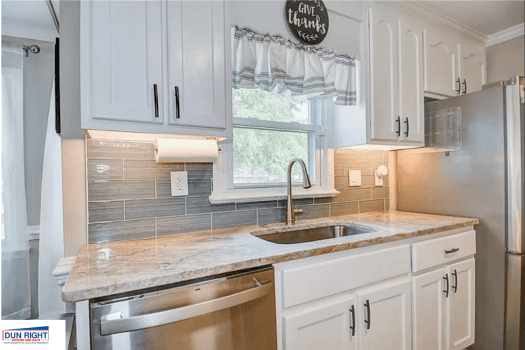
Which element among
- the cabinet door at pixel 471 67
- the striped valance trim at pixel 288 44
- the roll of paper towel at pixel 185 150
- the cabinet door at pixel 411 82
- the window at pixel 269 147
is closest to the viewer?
the roll of paper towel at pixel 185 150

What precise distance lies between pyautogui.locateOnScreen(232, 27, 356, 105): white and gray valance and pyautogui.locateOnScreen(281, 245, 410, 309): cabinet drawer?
0.93m

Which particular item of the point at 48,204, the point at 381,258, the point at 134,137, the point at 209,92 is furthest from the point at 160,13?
the point at 381,258

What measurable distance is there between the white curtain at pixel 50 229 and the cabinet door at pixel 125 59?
0.33 meters

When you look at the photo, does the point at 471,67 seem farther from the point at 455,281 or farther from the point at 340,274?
the point at 340,274

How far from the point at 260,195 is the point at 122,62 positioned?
101 centimetres

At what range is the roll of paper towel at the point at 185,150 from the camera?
4.57ft

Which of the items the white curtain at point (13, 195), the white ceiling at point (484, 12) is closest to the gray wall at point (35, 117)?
the white curtain at point (13, 195)

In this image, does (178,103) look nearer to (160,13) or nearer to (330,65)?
(160,13)

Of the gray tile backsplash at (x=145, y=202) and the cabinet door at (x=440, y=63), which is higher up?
the cabinet door at (x=440, y=63)

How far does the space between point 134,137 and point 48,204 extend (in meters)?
0.46

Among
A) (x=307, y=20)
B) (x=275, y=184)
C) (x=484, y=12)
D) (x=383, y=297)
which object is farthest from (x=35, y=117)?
(x=484, y=12)

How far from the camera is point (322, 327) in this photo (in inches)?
50.8

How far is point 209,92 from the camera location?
135 cm

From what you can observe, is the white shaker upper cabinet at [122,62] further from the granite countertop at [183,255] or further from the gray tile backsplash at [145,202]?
the granite countertop at [183,255]
